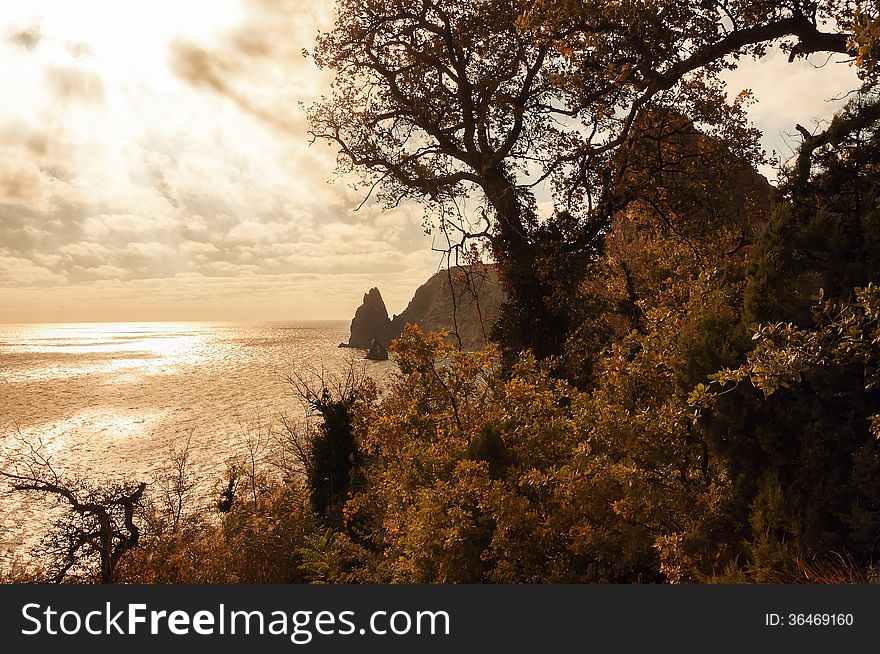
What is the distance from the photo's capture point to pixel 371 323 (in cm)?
12650

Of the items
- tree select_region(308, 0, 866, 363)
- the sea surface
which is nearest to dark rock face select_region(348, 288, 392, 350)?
the sea surface

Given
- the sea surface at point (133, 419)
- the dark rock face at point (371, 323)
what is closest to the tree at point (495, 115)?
the sea surface at point (133, 419)

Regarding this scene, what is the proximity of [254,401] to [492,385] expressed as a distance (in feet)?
146

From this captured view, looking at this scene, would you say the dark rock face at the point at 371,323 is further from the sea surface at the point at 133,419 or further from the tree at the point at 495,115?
the tree at the point at 495,115

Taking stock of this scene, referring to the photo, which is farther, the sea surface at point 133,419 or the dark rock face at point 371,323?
the dark rock face at point 371,323

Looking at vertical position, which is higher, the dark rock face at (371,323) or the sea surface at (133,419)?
the dark rock face at (371,323)

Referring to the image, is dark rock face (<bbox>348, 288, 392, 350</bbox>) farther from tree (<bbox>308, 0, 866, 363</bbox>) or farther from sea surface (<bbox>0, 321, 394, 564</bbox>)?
tree (<bbox>308, 0, 866, 363</bbox>)

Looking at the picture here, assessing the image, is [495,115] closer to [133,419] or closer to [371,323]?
[133,419]

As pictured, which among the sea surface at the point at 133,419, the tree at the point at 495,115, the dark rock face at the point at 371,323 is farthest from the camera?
the dark rock face at the point at 371,323

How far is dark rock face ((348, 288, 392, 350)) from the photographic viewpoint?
412 ft

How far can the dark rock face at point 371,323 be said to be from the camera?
125m

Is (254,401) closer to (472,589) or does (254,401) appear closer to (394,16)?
(394,16)

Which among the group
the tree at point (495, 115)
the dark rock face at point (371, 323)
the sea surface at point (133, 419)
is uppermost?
the dark rock face at point (371, 323)

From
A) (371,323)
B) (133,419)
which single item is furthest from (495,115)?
(371,323)
